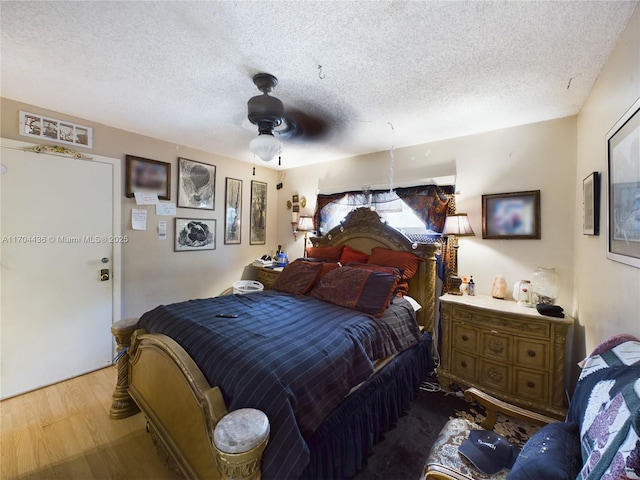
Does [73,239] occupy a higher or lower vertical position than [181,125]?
lower

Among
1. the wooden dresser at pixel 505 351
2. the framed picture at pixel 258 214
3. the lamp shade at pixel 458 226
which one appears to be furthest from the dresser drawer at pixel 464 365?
the framed picture at pixel 258 214

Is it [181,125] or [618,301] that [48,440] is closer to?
[181,125]

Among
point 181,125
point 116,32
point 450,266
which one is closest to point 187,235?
point 181,125

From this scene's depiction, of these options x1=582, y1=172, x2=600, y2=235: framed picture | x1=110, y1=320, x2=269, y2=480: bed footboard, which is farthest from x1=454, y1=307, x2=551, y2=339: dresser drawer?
x1=110, y1=320, x2=269, y2=480: bed footboard

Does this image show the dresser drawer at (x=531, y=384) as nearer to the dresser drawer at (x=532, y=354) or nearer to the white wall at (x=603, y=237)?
the dresser drawer at (x=532, y=354)

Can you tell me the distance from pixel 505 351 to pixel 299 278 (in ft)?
5.92

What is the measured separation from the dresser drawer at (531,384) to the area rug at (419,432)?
0.21 m

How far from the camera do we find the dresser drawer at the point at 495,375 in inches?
79.0

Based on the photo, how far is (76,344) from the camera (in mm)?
2492

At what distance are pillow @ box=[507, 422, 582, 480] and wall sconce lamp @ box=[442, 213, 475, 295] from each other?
65.2 inches

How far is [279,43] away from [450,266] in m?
2.36

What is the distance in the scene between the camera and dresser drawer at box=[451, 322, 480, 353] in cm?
215

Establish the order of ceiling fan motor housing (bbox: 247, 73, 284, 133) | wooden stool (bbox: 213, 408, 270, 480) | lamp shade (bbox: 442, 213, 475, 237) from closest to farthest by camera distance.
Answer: wooden stool (bbox: 213, 408, 270, 480), ceiling fan motor housing (bbox: 247, 73, 284, 133), lamp shade (bbox: 442, 213, 475, 237)

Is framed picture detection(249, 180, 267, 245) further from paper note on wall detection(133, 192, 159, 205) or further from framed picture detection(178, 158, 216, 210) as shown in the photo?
paper note on wall detection(133, 192, 159, 205)
